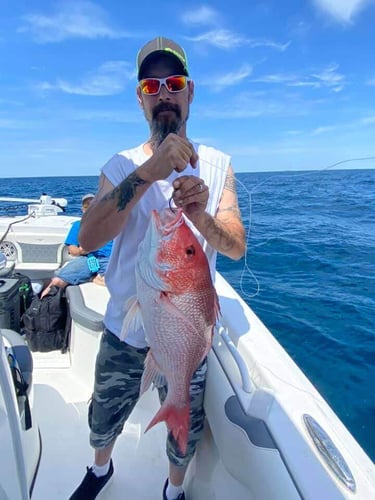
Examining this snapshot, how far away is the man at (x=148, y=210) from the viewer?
4.32ft

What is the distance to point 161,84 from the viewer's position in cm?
150

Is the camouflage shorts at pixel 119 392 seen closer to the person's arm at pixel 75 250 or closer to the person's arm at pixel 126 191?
the person's arm at pixel 126 191

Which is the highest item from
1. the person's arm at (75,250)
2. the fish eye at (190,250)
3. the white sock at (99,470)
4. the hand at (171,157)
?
the hand at (171,157)

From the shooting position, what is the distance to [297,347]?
4.24 m

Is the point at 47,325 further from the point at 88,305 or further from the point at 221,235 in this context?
the point at 221,235

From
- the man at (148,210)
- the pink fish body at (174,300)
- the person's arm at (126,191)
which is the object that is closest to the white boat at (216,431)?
the man at (148,210)

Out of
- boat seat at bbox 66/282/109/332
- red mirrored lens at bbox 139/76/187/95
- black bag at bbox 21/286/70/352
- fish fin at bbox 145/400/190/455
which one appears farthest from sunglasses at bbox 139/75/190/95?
black bag at bbox 21/286/70/352

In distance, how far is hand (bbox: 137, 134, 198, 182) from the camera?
3.83 feet

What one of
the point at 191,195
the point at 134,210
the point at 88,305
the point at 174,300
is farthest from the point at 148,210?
the point at 88,305

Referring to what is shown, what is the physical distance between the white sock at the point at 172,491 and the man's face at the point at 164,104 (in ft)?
5.85

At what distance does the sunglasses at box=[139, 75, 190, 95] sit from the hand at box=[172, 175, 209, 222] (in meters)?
0.51

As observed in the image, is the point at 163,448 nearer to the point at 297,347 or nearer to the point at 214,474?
the point at 214,474

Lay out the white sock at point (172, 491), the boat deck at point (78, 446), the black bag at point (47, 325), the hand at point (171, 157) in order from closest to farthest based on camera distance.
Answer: the hand at point (171, 157) → the white sock at point (172, 491) → the boat deck at point (78, 446) → the black bag at point (47, 325)

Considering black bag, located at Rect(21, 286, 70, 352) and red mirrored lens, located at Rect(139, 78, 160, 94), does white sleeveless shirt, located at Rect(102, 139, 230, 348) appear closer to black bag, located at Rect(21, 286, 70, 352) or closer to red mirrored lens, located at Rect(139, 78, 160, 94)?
red mirrored lens, located at Rect(139, 78, 160, 94)
